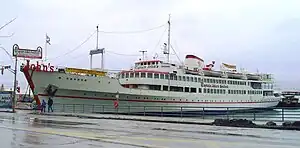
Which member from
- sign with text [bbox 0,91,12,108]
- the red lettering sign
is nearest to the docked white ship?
the red lettering sign

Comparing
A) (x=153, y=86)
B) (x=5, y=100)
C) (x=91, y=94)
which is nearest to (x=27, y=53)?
(x=91, y=94)

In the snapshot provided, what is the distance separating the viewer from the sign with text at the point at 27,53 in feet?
120

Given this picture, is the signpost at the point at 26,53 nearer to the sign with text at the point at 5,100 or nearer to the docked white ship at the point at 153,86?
the docked white ship at the point at 153,86

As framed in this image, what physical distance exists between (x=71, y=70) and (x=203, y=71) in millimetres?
20399

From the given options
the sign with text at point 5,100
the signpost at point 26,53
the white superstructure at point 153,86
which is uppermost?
the signpost at point 26,53

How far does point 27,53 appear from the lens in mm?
38344

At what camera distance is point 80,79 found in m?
38.6

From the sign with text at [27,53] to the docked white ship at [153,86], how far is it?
108 centimetres

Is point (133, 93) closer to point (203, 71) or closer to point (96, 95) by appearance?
point (96, 95)

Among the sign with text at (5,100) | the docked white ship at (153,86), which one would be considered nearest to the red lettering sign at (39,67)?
the docked white ship at (153,86)

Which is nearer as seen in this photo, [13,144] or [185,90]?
[13,144]

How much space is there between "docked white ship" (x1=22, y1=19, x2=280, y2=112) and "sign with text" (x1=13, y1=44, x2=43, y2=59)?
108cm

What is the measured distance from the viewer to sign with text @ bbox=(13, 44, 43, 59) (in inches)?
1444

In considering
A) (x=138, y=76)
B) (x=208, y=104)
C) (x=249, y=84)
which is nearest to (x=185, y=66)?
(x=208, y=104)
